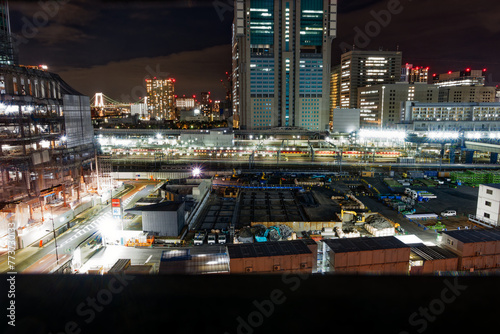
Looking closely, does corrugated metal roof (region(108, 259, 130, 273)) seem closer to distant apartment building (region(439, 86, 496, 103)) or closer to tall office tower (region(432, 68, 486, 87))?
distant apartment building (region(439, 86, 496, 103))

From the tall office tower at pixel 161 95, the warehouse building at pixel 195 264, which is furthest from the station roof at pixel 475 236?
the tall office tower at pixel 161 95

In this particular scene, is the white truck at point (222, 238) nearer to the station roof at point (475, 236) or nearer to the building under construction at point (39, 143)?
the station roof at point (475, 236)

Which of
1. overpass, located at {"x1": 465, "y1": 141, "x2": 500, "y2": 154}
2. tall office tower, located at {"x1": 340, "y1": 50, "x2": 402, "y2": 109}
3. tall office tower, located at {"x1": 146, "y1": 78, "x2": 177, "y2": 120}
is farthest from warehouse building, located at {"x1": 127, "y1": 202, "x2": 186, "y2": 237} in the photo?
tall office tower, located at {"x1": 146, "y1": 78, "x2": 177, "y2": 120}

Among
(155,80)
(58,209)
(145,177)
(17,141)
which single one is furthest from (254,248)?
(155,80)

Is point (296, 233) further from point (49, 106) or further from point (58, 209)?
point (49, 106)

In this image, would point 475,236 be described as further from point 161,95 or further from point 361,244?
point 161,95

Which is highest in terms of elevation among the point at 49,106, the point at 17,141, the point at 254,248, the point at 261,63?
the point at 261,63
